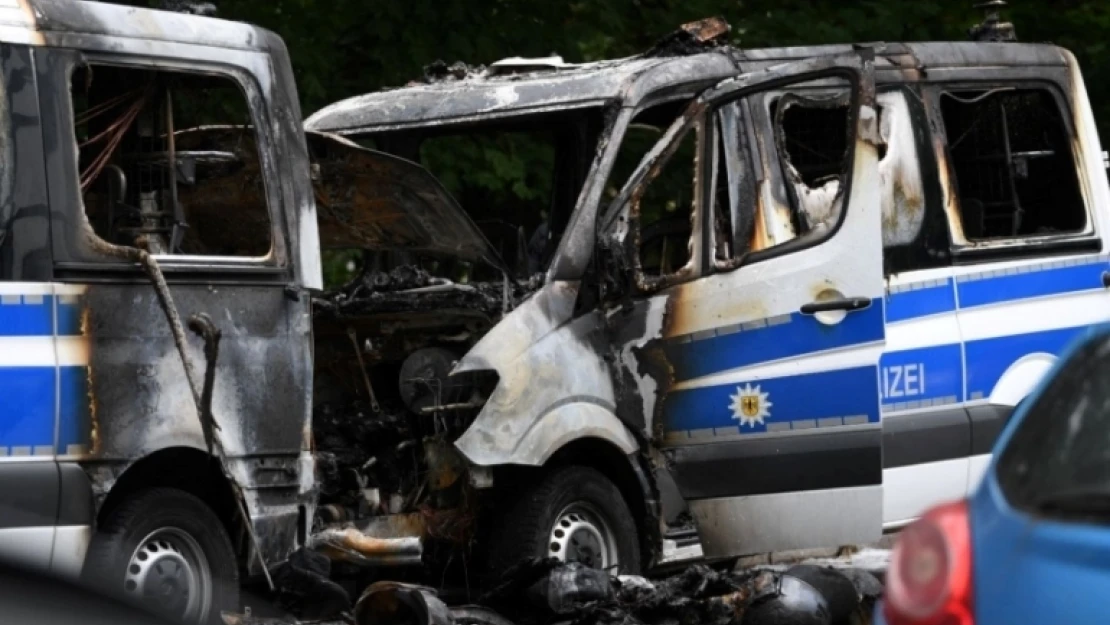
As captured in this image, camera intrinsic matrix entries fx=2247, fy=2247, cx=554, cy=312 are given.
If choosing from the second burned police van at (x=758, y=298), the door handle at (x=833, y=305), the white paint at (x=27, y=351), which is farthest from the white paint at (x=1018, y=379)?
the white paint at (x=27, y=351)

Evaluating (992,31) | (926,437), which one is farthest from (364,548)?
(992,31)

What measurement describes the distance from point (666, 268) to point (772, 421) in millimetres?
911

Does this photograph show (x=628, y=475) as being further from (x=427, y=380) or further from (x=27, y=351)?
(x=27, y=351)

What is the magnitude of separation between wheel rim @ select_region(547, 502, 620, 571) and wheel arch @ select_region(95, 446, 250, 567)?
1.29m

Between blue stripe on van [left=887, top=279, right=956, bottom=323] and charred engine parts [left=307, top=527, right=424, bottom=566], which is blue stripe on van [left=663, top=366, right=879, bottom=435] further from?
charred engine parts [left=307, top=527, right=424, bottom=566]

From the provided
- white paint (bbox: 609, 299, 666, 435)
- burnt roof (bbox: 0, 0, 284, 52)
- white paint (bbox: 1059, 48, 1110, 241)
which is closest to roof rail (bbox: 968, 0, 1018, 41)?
white paint (bbox: 1059, 48, 1110, 241)

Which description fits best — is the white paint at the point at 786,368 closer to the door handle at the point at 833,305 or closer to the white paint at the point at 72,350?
the door handle at the point at 833,305

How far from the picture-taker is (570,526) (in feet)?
27.9

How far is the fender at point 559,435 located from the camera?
809 cm

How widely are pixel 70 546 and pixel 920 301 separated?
3840mm

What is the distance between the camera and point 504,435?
8.12m

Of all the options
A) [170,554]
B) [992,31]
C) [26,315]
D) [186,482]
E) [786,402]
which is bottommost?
[170,554]

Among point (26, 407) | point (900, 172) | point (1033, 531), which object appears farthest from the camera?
point (900, 172)

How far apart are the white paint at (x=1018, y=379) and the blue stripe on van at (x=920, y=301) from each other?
399 millimetres
